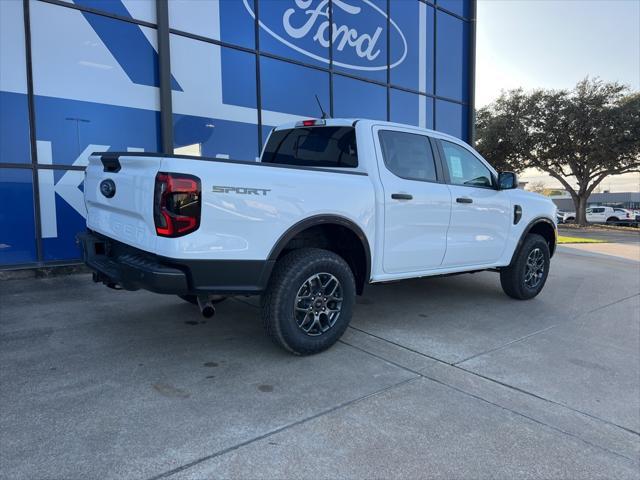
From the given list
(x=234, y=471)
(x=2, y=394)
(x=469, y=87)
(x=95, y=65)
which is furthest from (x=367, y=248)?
(x=469, y=87)

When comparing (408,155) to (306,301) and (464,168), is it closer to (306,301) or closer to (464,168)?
(464,168)

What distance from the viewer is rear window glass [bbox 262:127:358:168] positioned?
14.4 ft

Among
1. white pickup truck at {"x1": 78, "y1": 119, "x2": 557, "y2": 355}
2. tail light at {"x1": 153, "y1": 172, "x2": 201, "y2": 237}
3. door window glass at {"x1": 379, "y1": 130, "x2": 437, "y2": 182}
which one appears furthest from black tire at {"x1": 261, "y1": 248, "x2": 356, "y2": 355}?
door window glass at {"x1": 379, "y1": 130, "x2": 437, "y2": 182}

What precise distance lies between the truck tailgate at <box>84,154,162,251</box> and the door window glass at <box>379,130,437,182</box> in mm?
2140

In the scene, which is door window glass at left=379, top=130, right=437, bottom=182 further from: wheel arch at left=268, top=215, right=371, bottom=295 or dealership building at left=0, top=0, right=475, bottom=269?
dealership building at left=0, top=0, right=475, bottom=269

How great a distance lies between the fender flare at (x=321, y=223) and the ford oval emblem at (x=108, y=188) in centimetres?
132

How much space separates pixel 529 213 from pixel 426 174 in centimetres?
192

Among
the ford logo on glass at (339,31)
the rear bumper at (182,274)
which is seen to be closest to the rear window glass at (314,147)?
the rear bumper at (182,274)

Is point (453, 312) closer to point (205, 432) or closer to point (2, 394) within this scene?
point (205, 432)

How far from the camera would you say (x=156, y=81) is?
771 cm

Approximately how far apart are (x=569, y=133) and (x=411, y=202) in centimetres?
2842

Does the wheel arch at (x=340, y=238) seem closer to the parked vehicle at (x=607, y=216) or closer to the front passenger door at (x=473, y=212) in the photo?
the front passenger door at (x=473, y=212)

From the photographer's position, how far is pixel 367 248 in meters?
4.05

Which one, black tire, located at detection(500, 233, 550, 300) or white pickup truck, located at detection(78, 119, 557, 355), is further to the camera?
black tire, located at detection(500, 233, 550, 300)
